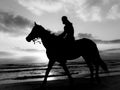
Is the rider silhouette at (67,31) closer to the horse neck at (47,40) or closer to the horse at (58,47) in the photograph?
the horse at (58,47)

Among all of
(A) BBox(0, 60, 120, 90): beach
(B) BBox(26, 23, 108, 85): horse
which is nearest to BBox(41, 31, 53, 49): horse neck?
(B) BBox(26, 23, 108, 85): horse

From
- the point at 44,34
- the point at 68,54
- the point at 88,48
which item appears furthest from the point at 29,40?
the point at 88,48

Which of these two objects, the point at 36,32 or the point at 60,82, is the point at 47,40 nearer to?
the point at 36,32

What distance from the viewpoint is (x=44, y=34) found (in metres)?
8.68

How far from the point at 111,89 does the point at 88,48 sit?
245 centimetres

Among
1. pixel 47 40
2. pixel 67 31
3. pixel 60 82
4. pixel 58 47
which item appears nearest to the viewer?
pixel 47 40

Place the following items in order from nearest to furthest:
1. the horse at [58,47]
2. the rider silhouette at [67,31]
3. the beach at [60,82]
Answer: the horse at [58,47], the beach at [60,82], the rider silhouette at [67,31]

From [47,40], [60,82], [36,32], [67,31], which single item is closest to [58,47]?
[47,40]

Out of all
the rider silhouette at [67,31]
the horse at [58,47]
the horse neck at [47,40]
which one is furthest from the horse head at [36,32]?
the rider silhouette at [67,31]

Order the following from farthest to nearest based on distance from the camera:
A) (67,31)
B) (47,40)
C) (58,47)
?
(67,31) < (58,47) < (47,40)

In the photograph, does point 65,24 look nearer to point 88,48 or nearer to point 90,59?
point 88,48

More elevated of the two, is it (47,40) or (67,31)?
(67,31)

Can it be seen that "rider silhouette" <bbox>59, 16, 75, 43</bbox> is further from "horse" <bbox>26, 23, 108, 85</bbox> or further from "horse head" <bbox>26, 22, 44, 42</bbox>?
"horse head" <bbox>26, 22, 44, 42</bbox>

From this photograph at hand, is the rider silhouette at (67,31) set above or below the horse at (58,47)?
above
